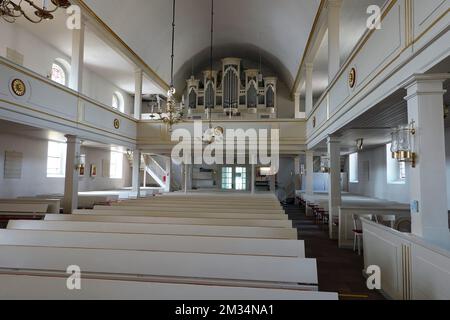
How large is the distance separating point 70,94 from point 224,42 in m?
8.84

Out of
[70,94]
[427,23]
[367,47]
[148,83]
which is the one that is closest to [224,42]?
[148,83]

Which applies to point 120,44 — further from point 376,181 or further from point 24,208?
point 376,181

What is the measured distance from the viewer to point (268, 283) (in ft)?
7.18

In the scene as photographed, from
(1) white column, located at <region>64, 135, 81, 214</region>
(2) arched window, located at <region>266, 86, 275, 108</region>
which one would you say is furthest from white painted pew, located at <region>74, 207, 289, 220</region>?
(2) arched window, located at <region>266, 86, 275, 108</region>

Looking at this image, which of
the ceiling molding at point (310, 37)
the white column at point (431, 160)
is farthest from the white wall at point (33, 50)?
the white column at point (431, 160)

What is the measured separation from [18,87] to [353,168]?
14.9 m

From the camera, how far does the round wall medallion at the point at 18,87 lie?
5.52 meters

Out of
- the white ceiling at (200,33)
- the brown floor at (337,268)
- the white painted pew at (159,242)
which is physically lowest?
the brown floor at (337,268)

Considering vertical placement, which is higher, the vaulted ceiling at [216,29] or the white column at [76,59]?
the vaulted ceiling at [216,29]

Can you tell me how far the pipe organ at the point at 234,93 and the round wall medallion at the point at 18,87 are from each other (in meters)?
9.07

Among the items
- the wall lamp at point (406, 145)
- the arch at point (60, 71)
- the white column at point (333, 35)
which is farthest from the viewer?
the arch at point (60, 71)

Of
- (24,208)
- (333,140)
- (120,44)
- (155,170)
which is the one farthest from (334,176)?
(155,170)

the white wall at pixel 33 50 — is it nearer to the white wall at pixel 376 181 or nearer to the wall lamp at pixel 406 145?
the wall lamp at pixel 406 145

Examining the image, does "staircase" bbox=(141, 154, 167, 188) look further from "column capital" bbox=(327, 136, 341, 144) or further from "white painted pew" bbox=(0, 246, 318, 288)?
"white painted pew" bbox=(0, 246, 318, 288)
